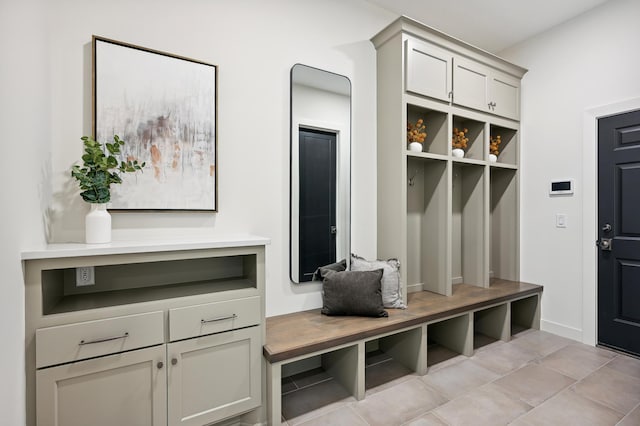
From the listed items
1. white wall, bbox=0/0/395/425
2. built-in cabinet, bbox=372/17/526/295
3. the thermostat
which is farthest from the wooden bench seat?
the thermostat

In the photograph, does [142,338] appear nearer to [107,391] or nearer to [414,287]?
[107,391]

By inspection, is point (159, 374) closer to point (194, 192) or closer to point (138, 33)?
point (194, 192)

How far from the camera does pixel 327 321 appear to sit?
2109 millimetres

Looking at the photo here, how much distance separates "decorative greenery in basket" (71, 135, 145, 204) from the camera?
4.97 ft

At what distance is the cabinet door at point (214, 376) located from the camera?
149cm

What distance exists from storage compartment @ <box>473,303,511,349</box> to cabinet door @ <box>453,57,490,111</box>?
1847 millimetres

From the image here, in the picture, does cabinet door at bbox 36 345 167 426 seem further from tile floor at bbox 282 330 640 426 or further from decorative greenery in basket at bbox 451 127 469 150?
decorative greenery in basket at bbox 451 127 469 150

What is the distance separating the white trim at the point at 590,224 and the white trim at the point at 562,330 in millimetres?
44

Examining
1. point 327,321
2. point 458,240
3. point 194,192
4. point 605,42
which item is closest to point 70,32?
point 194,192

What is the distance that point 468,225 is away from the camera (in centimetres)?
313

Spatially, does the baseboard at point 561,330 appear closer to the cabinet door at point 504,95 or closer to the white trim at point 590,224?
the white trim at point 590,224

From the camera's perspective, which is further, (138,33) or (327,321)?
(327,321)

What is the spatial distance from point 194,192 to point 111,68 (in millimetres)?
779

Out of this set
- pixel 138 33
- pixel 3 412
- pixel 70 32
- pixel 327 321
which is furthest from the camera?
pixel 327 321
